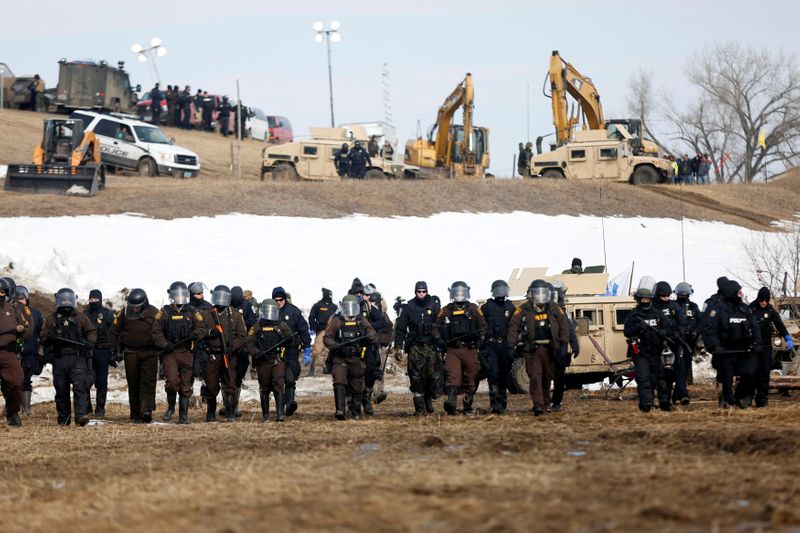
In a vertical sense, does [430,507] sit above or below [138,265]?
below

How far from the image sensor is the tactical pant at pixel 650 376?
17.0 m

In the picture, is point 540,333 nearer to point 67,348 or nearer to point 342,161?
point 67,348

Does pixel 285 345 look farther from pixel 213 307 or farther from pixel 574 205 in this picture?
pixel 574 205

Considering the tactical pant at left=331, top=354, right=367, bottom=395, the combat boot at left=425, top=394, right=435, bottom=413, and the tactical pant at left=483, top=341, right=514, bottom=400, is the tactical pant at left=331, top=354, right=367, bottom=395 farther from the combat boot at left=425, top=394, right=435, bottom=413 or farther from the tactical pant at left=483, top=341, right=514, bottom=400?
the tactical pant at left=483, top=341, right=514, bottom=400

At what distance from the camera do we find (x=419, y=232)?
38.8m

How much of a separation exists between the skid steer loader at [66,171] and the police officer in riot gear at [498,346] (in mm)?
22244

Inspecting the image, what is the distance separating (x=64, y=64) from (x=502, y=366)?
4282cm

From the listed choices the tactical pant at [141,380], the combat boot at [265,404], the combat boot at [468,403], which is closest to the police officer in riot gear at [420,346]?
the combat boot at [468,403]

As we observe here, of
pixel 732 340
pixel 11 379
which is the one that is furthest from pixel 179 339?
pixel 732 340

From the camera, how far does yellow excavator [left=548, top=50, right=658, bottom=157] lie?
50469mm

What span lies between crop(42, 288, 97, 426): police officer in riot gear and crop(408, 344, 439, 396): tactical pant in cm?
423

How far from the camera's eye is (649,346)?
17.2 m

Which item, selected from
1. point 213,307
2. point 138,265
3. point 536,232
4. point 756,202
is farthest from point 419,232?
point 213,307

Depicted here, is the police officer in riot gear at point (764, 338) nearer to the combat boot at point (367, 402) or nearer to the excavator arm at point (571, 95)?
the combat boot at point (367, 402)
